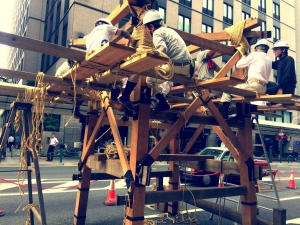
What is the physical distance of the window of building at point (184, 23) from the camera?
28453 mm

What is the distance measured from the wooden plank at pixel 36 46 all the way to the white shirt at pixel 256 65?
3.06 metres

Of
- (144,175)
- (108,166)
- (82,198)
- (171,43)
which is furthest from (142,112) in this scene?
(82,198)

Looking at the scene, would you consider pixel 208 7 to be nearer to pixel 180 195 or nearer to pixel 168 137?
pixel 168 137

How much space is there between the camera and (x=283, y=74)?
560 centimetres

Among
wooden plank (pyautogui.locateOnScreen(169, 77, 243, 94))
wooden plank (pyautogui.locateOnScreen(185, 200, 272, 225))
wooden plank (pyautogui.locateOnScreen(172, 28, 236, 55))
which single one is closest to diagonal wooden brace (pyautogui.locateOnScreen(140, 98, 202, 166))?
wooden plank (pyautogui.locateOnScreen(169, 77, 243, 94))

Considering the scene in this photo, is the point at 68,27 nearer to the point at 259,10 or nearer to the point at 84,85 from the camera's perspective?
the point at 84,85

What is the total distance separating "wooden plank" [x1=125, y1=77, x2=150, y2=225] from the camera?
380cm

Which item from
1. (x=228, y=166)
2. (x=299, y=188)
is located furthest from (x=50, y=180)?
(x=299, y=188)

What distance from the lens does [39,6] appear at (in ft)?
104

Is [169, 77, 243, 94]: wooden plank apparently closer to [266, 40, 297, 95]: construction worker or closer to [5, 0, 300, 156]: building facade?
[266, 40, 297, 95]: construction worker

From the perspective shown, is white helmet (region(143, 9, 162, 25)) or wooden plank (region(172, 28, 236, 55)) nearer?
white helmet (region(143, 9, 162, 25))

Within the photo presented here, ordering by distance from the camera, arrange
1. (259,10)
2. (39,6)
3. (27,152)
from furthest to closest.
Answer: (259,10)
(39,6)
(27,152)

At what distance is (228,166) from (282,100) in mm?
1677

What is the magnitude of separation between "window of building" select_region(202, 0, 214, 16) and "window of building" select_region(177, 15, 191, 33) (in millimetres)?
2779
